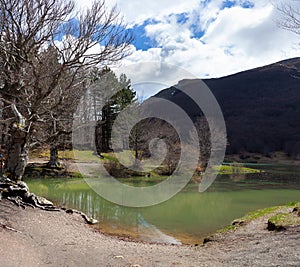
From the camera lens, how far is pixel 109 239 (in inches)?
376

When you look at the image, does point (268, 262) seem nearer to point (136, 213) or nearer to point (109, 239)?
point (109, 239)

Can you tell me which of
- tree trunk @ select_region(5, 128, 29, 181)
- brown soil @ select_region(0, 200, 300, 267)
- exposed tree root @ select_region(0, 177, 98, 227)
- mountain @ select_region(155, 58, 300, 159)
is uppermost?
mountain @ select_region(155, 58, 300, 159)

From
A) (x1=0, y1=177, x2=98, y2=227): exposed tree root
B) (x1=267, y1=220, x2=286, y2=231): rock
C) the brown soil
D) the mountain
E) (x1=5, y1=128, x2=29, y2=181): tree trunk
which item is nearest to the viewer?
the brown soil

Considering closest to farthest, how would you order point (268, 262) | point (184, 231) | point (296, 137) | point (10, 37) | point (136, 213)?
point (268, 262) < point (10, 37) < point (184, 231) < point (136, 213) < point (296, 137)

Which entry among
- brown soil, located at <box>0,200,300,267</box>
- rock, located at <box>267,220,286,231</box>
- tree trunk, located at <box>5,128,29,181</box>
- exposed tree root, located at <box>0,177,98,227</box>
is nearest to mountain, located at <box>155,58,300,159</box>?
tree trunk, located at <box>5,128,29,181</box>

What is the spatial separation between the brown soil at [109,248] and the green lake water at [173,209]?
227 centimetres

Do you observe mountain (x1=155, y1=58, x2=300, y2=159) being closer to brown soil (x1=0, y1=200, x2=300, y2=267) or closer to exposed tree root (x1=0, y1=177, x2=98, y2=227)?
exposed tree root (x1=0, y1=177, x2=98, y2=227)

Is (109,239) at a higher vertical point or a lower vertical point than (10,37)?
lower

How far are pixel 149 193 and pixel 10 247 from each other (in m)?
16.2

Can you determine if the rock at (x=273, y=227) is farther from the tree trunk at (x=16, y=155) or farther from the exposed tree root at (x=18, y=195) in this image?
the tree trunk at (x=16, y=155)

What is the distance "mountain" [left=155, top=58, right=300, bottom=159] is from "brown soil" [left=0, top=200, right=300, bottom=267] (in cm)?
6751

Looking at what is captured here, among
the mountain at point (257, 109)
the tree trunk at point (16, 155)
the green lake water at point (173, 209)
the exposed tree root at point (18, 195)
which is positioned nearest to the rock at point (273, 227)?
the green lake water at point (173, 209)

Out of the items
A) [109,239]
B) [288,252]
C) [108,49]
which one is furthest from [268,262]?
[108,49]

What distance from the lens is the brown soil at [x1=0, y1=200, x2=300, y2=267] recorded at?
6.43 m
